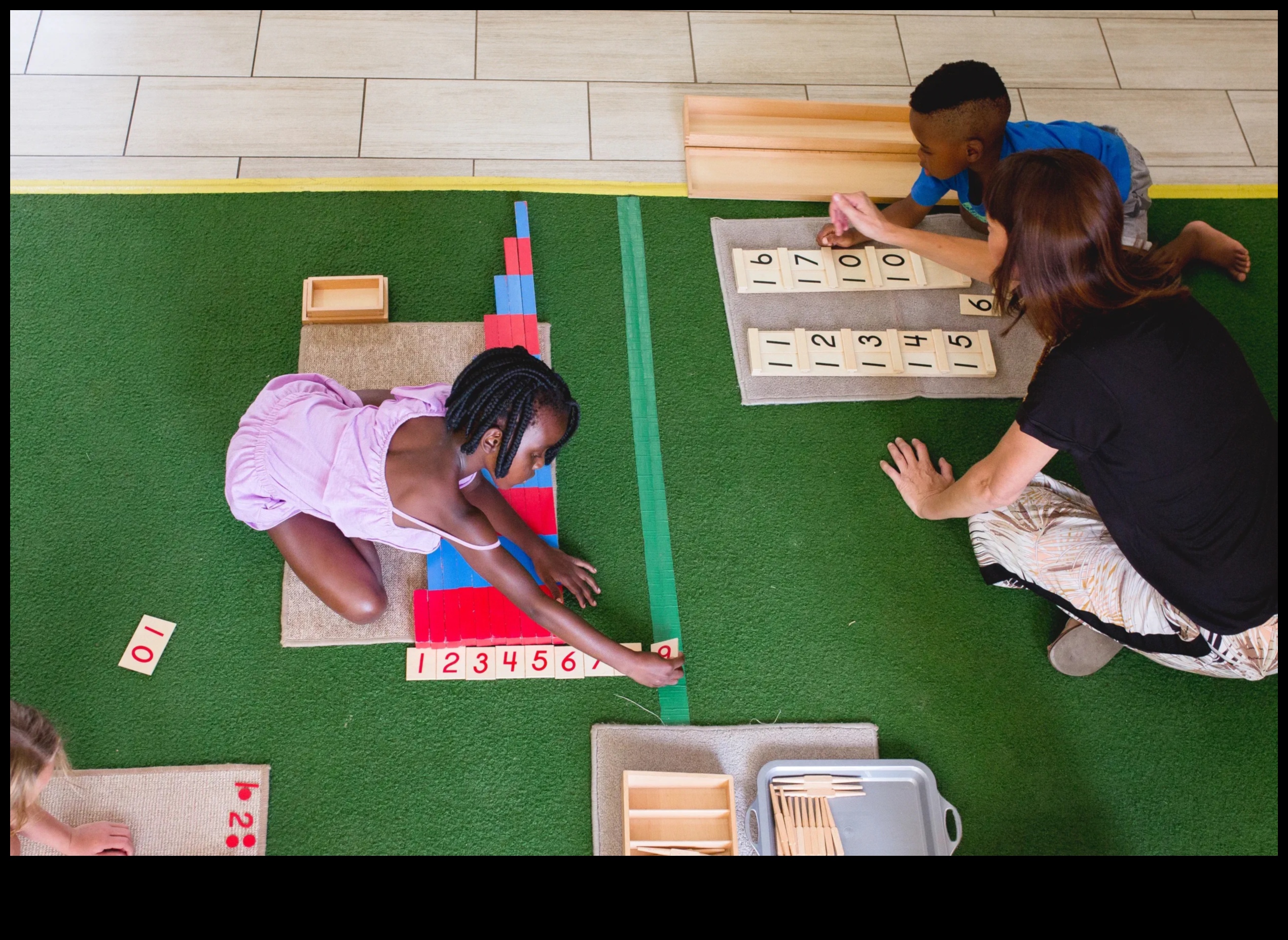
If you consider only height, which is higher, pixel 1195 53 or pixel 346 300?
pixel 1195 53

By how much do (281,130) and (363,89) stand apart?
10.6 inches

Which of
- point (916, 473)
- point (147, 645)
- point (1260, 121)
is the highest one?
point (1260, 121)

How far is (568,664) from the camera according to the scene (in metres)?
1.96

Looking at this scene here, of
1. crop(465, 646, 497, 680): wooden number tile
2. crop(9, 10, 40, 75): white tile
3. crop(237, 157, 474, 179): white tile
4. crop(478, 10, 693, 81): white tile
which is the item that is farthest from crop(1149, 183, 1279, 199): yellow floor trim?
crop(9, 10, 40, 75): white tile

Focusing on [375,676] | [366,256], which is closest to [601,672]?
[375,676]

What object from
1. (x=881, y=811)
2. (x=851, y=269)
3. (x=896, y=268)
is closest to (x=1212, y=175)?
(x=896, y=268)

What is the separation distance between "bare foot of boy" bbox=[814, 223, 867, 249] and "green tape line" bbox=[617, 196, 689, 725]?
482mm

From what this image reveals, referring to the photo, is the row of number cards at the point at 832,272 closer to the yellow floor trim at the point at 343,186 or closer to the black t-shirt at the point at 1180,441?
the yellow floor trim at the point at 343,186

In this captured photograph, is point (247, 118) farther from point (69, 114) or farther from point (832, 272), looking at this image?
point (832, 272)

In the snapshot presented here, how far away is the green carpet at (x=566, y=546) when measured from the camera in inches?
74.4

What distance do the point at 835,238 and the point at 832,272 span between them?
0.09 m

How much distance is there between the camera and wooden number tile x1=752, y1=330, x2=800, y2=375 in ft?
7.64

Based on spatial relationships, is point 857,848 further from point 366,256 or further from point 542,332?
point 366,256

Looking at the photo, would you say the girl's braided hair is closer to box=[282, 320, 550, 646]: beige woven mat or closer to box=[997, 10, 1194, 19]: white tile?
box=[282, 320, 550, 646]: beige woven mat
